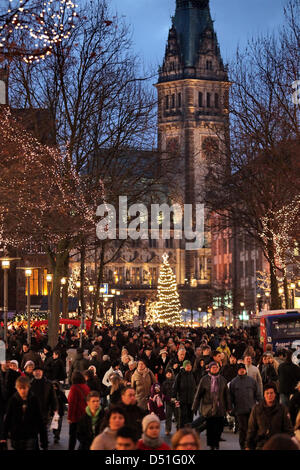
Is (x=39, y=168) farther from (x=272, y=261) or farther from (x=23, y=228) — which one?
(x=272, y=261)

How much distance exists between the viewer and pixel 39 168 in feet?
120

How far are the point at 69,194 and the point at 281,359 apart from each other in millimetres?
16366

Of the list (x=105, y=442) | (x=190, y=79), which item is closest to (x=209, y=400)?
(x=105, y=442)

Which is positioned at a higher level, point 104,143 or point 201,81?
point 201,81

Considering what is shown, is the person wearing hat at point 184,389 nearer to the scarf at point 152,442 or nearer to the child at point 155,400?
the child at point 155,400

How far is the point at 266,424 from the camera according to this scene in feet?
45.6

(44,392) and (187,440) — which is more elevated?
(44,392)

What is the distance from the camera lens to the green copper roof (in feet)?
562

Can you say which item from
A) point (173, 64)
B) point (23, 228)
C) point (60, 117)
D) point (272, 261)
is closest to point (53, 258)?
point (23, 228)

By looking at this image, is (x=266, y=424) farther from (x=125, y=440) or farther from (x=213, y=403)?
(x=213, y=403)

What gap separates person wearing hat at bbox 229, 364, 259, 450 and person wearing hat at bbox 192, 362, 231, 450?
1.13 ft

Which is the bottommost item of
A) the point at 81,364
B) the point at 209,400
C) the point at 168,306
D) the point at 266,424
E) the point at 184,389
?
the point at 266,424

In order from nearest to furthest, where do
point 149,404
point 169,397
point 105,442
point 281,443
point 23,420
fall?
point 281,443, point 105,442, point 23,420, point 149,404, point 169,397

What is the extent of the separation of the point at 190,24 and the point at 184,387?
15540 centimetres
